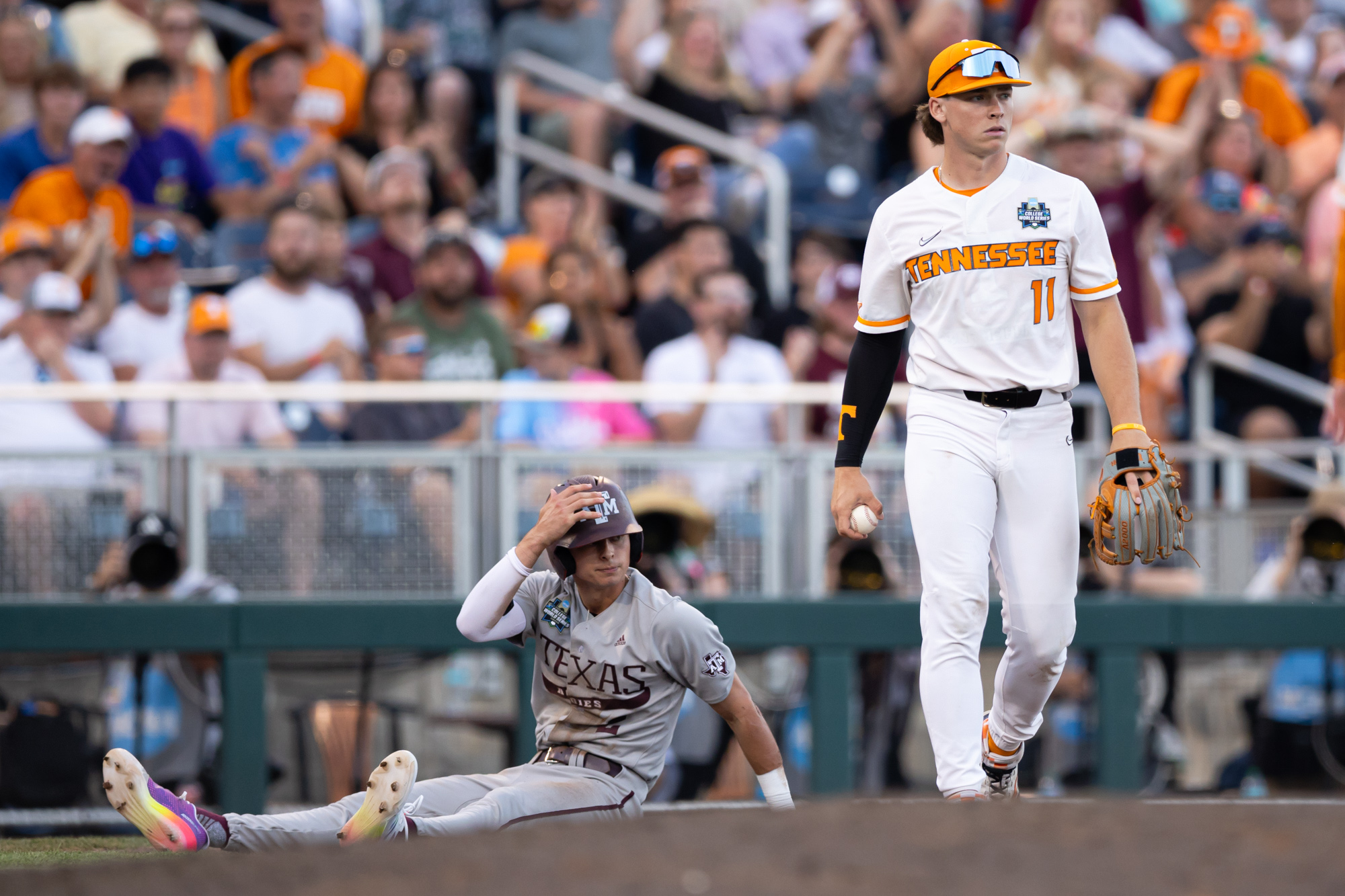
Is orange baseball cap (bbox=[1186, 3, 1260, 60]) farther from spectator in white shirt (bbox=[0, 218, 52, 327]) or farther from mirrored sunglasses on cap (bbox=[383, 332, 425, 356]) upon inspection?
spectator in white shirt (bbox=[0, 218, 52, 327])

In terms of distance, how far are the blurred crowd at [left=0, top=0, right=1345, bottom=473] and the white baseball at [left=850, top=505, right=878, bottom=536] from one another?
2788 mm

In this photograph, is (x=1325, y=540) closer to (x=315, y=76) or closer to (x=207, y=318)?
(x=207, y=318)

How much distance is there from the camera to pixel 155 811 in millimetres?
4543

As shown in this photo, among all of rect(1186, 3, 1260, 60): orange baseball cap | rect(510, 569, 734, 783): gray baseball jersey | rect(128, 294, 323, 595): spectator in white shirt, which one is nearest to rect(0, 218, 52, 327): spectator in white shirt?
rect(128, 294, 323, 595): spectator in white shirt

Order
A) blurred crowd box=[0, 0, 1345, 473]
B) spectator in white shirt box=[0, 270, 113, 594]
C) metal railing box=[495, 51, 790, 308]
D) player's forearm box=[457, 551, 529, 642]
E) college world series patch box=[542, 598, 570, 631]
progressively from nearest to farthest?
player's forearm box=[457, 551, 529, 642] < college world series patch box=[542, 598, 570, 631] < spectator in white shirt box=[0, 270, 113, 594] < blurred crowd box=[0, 0, 1345, 473] < metal railing box=[495, 51, 790, 308]

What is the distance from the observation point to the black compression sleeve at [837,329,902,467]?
16.3 ft

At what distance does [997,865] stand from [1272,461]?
16.8 ft

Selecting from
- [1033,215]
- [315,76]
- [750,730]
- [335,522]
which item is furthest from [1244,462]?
[315,76]

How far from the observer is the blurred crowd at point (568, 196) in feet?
26.5

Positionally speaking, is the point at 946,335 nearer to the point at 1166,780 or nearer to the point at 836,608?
the point at 836,608

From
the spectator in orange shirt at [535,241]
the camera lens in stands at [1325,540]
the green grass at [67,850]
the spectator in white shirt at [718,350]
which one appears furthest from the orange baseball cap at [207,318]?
the camera lens in stands at [1325,540]

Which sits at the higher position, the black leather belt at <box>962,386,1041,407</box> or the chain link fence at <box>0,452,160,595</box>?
the black leather belt at <box>962,386,1041,407</box>

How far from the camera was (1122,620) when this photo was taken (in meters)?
7.89

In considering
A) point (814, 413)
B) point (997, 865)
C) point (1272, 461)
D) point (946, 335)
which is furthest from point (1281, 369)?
point (997, 865)
